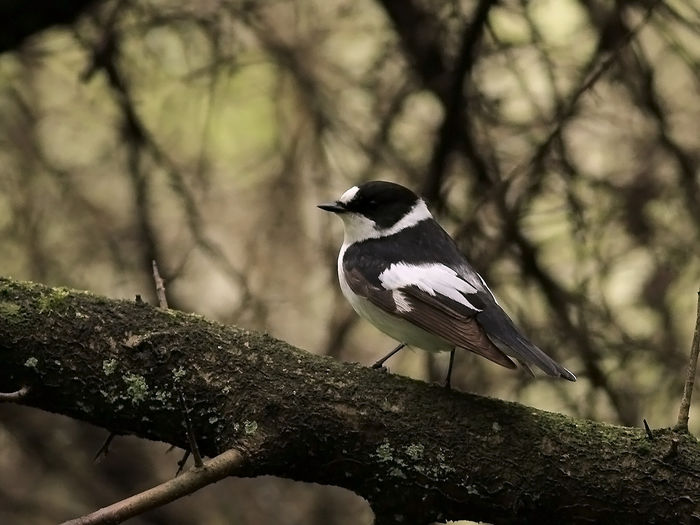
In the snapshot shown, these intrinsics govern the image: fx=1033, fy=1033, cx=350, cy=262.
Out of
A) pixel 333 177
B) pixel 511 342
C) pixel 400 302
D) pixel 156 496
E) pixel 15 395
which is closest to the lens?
pixel 156 496

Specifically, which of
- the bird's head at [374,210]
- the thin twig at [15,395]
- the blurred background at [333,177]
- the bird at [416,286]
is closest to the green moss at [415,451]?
the bird at [416,286]

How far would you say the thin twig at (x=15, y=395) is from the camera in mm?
2467

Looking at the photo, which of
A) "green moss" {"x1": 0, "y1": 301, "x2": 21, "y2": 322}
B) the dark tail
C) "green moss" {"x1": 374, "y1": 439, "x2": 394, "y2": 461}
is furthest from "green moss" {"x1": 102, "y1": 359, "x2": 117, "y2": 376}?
the dark tail

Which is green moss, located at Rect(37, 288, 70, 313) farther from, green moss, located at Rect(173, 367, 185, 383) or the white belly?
the white belly

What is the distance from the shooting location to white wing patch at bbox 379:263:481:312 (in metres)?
3.23

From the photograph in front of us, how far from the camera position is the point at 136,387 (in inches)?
106

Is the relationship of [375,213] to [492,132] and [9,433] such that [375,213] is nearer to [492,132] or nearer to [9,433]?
[492,132]

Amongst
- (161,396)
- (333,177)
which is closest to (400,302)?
(161,396)

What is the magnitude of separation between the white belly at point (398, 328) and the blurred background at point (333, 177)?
113 centimetres

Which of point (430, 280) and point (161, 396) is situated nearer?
point (161, 396)

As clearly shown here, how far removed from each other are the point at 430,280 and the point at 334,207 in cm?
61

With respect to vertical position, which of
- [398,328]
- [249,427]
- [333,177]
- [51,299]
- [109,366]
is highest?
[51,299]

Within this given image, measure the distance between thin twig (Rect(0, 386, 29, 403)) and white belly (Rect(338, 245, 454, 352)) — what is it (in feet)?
3.89

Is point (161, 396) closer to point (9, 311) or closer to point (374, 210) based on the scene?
point (9, 311)
